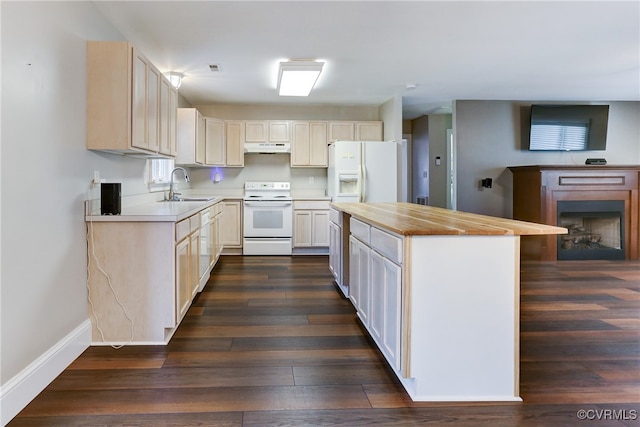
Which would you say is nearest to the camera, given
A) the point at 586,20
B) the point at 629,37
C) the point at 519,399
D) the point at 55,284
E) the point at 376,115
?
the point at 519,399

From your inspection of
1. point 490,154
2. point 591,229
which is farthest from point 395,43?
point 591,229

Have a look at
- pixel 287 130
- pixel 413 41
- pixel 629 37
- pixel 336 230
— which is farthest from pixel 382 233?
pixel 287 130

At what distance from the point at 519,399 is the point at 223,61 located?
396 centimetres

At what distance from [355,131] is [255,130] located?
60.3 inches

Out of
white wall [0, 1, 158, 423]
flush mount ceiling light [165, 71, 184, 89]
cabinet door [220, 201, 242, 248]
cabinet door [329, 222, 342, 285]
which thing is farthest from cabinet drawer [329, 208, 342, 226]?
flush mount ceiling light [165, 71, 184, 89]

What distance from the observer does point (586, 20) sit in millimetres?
3482

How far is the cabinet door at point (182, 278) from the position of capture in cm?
303

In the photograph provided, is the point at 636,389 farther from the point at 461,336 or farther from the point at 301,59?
the point at 301,59

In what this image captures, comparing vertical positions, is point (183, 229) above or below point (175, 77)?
below

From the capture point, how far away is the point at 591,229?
6.36 m

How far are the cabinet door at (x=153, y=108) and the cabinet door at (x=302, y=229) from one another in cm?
314

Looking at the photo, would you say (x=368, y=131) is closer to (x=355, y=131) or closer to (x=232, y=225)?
(x=355, y=131)

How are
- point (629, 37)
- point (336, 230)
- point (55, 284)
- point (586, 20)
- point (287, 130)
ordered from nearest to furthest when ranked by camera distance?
point (55, 284)
point (586, 20)
point (629, 37)
point (336, 230)
point (287, 130)
